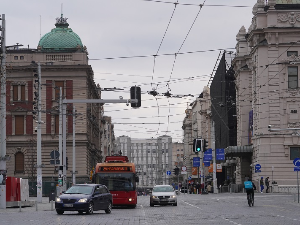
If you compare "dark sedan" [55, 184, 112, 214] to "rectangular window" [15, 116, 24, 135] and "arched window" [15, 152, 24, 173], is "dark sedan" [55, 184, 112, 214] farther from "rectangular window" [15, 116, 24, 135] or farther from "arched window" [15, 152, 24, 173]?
"rectangular window" [15, 116, 24, 135]

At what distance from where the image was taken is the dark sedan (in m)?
33.7

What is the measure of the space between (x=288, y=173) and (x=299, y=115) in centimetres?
555

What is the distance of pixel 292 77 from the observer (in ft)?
238

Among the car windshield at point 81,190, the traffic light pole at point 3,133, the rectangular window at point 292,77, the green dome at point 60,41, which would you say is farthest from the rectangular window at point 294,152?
the car windshield at point 81,190

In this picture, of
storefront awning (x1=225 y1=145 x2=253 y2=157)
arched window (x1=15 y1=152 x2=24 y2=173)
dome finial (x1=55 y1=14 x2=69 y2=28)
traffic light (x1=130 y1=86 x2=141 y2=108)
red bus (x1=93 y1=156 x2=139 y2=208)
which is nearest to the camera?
traffic light (x1=130 y1=86 x2=141 y2=108)

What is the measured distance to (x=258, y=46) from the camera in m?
72.3

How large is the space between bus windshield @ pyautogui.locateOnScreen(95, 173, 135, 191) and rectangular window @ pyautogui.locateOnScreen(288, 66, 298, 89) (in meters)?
32.6

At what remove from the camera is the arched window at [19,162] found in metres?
89.1

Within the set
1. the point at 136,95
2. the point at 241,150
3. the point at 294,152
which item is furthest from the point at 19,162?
the point at 136,95

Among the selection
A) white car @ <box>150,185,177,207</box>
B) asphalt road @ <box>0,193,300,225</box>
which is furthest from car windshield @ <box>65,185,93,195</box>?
white car @ <box>150,185,177,207</box>

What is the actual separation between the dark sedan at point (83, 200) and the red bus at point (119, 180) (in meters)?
6.96

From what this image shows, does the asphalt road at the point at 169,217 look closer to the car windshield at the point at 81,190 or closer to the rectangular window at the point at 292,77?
the car windshield at the point at 81,190

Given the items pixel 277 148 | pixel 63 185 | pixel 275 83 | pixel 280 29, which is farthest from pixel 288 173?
pixel 63 185

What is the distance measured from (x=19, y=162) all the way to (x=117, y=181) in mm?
47875
